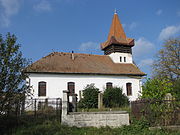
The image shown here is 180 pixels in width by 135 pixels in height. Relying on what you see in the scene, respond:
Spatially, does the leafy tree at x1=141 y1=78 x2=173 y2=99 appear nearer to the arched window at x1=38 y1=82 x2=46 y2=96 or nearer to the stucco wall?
the stucco wall

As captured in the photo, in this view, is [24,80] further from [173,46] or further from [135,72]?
[173,46]

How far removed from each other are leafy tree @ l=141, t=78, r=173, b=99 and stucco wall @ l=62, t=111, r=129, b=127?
2.23m

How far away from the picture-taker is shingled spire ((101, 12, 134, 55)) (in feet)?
87.4

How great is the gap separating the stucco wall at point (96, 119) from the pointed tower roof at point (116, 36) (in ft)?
58.9

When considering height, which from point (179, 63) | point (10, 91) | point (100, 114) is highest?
point (179, 63)

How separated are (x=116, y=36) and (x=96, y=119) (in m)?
20.1

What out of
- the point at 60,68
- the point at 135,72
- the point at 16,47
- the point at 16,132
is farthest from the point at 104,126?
the point at 135,72

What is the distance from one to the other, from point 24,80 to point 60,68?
42.9 feet

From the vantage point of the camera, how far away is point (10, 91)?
728 centimetres

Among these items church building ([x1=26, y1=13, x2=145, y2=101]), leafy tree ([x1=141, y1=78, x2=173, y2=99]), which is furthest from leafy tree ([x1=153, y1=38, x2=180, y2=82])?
leafy tree ([x1=141, y1=78, x2=173, y2=99])

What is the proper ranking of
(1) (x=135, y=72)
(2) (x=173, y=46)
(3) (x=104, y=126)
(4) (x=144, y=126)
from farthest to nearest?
(2) (x=173, y=46) < (1) (x=135, y=72) < (3) (x=104, y=126) < (4) (x=144, y=126)

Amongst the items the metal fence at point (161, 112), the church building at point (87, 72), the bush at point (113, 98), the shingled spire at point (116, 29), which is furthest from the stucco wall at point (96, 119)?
the shingled spire at point (116, 29)

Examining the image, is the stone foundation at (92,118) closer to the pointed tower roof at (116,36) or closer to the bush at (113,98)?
the bush at (113,98)

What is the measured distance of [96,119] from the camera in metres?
9.44
